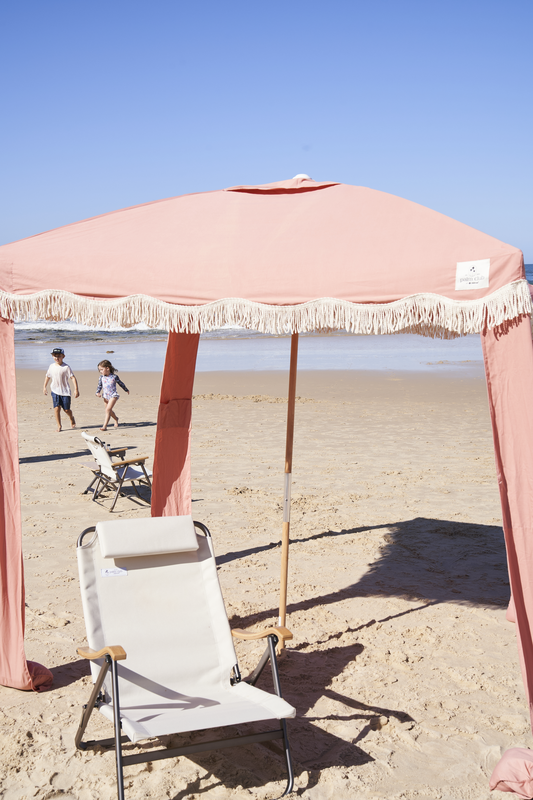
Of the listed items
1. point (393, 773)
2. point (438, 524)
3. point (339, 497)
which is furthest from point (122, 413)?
point (393, 773)

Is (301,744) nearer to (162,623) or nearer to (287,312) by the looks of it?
(162,623)

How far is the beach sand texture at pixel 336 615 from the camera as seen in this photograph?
11.0 feet

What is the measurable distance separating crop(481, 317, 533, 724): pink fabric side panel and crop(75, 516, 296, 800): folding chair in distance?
3.79 ft

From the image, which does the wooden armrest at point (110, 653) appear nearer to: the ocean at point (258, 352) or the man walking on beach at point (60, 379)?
the man walking on beach at point (60, 379)

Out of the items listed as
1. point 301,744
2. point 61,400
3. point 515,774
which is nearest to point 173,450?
point 301,744

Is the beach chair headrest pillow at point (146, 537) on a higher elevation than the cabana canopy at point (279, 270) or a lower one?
lower

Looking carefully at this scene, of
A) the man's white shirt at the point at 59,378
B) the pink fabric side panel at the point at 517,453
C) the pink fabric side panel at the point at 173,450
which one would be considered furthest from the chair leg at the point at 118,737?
the man's white shirt at the point at 59,378

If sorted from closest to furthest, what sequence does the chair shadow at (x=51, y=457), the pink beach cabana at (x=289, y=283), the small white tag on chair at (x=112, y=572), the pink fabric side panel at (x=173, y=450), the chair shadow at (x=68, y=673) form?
1. the pink beach cabana at (x=289, y=283)
2. the small white tag on chair at (x=112, y=572)
3. the chair shadow at (x=68, y=673)
4. the pink fabric side panel at (x=173, y=450)
5. the chair shadow at (x=51, y=457)

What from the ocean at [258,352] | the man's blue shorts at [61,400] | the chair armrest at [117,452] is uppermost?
the ocean at [258,352]

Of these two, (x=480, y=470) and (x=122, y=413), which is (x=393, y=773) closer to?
(x=480, y=470)

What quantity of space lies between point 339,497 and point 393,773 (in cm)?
515

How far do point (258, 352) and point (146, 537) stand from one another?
94.9 ft

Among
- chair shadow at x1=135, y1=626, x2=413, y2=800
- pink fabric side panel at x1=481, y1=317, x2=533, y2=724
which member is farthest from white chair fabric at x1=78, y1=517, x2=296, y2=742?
pink fabric side panel at x1=481, y1=317, x2=533, y2=724

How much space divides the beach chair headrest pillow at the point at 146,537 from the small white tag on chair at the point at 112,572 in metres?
0.08
